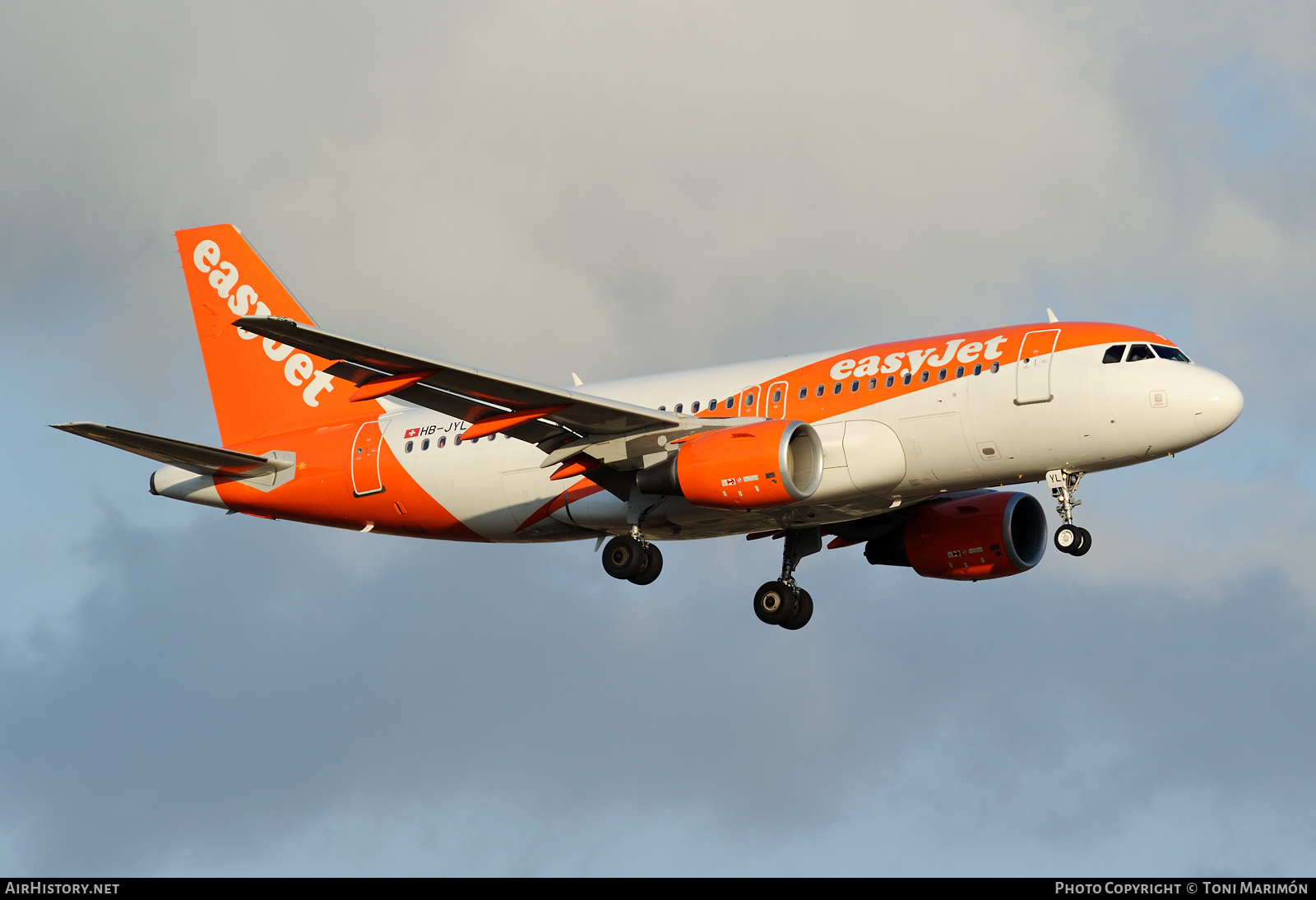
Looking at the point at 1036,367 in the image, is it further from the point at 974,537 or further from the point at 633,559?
the point at 633,559

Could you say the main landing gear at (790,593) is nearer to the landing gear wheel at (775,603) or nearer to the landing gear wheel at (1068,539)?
the landing gear wheel at (775,603)

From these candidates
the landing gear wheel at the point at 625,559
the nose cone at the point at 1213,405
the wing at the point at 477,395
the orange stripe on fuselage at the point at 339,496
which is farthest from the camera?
the orange stripe on fuselage at the point at 339,496

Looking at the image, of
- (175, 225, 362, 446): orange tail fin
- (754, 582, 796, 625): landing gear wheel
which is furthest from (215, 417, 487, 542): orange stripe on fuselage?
(754, 582, 796, 625): landing gear wheel

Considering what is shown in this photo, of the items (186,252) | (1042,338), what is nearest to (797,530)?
(1042,338)

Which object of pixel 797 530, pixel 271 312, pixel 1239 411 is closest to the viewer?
pixel 1239 411

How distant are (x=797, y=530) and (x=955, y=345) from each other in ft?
25.7

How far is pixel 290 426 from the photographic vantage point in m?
43.8

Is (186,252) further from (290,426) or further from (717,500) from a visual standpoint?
(717,500)

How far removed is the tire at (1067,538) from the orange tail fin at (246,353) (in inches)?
731

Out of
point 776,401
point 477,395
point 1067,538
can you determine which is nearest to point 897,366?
point 776,401

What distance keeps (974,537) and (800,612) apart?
4793 millimetres

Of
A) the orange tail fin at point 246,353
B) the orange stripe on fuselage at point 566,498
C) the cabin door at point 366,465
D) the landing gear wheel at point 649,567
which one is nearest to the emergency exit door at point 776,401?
the landing gear wheel at point 649,567

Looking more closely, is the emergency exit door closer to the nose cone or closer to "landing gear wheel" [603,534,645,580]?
"landing gear wheel" [603,534,645,580]

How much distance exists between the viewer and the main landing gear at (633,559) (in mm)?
37344
